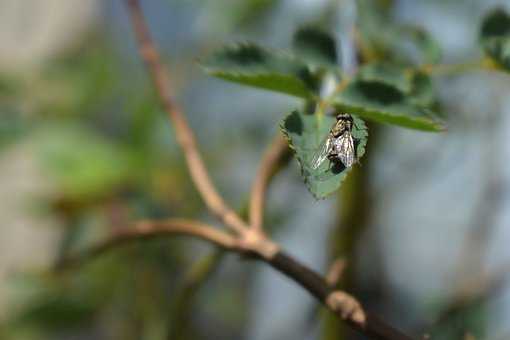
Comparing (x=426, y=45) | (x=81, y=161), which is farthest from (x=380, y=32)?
(x=81, y=161)

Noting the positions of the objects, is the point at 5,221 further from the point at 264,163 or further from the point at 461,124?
the point at 264,163

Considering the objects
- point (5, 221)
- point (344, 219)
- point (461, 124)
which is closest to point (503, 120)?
point (461, 124)

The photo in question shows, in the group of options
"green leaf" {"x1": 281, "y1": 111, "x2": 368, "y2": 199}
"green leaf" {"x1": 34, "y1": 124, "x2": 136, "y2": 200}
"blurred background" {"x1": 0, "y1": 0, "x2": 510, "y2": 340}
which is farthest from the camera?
"green leaf" {"x1": 34, "y1": 124, "x2": 136, "y2": 200}

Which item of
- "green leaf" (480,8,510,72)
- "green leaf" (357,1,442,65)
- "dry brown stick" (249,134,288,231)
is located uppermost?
"green leaf" (480,8,510,72)

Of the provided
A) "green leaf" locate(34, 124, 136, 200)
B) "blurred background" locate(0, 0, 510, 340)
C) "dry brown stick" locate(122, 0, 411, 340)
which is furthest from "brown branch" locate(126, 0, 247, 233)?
"green leaf" locate(34, 124, 136, 200)

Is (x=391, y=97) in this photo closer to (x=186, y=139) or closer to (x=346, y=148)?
(x=346, y=148)

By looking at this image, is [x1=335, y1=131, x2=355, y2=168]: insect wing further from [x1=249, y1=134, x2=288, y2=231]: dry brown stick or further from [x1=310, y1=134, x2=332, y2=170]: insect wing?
[x1=249, y1=134, x2=288, y2=231]: dry brown stick

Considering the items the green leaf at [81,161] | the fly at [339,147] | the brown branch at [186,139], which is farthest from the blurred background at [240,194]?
the fly at [339,147]
